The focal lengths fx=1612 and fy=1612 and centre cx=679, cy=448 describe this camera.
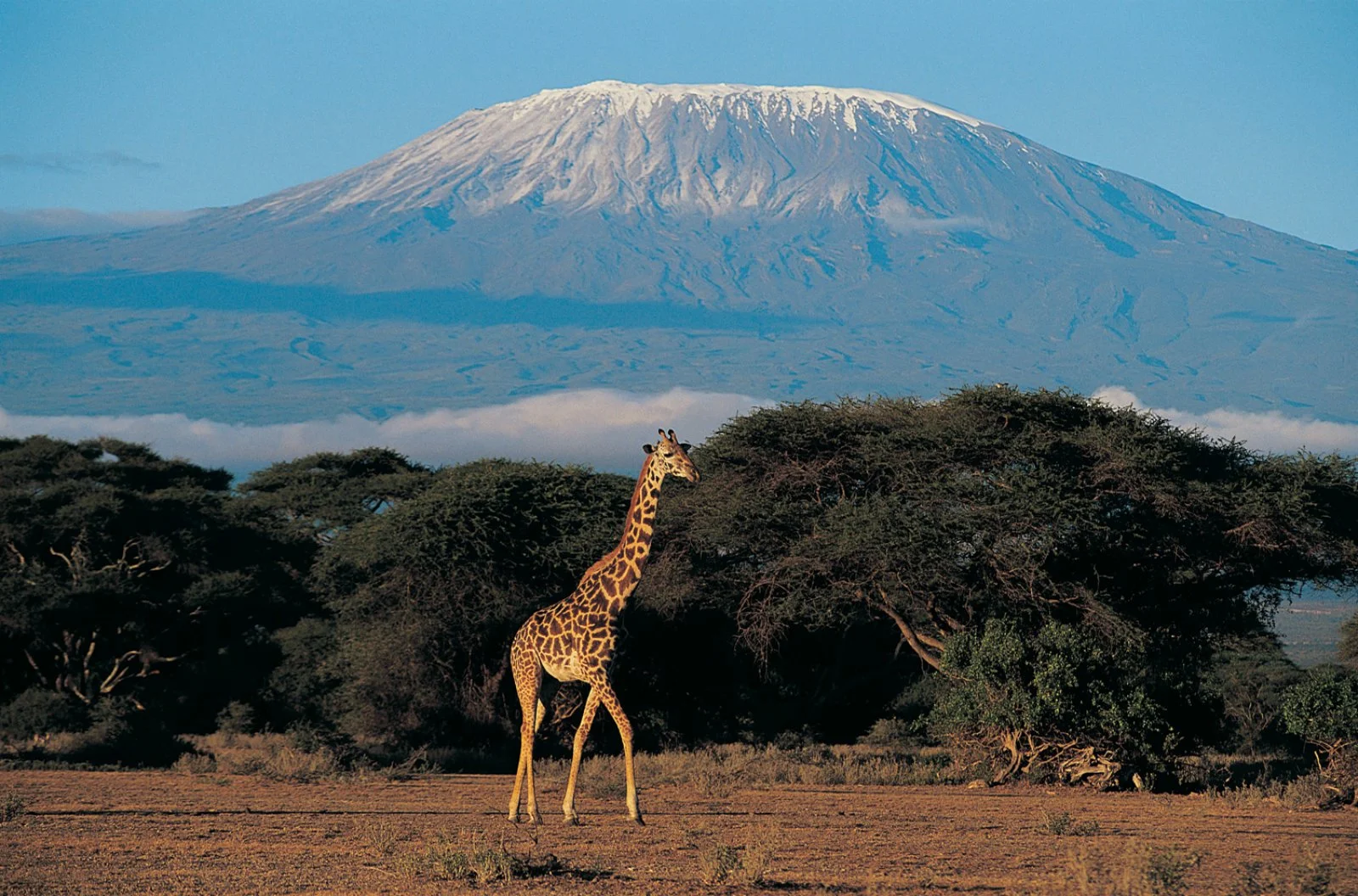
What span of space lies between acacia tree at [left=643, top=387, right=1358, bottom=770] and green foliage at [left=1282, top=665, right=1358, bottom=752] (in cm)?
190

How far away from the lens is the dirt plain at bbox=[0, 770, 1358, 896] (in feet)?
44.0

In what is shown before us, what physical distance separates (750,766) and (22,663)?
1867cm

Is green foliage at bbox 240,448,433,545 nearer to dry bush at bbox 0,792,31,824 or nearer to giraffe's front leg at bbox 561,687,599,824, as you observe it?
dry bush at bbox 0,792,31,824

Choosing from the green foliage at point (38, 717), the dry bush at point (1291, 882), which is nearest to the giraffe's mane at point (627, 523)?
the dry bush at point (1291, 882)

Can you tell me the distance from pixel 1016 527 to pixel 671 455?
10.2m

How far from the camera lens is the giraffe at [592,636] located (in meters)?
17.2

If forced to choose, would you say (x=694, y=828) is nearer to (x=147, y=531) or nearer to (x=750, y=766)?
(x=750, y=766)

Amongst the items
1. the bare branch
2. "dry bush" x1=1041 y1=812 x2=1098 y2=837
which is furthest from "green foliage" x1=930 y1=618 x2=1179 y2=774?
"dry bush" x1=1041 y1=812 x2=1098 y2=837

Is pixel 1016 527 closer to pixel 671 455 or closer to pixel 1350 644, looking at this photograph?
pixel 671 455

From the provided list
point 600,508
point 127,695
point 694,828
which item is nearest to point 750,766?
point 694,828

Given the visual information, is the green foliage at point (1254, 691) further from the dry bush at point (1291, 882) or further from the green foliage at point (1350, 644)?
the dry bush at point (1291, 882)

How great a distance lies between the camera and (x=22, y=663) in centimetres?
3500

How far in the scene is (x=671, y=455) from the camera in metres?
17.2

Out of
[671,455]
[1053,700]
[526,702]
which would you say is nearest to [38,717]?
[526,702]
